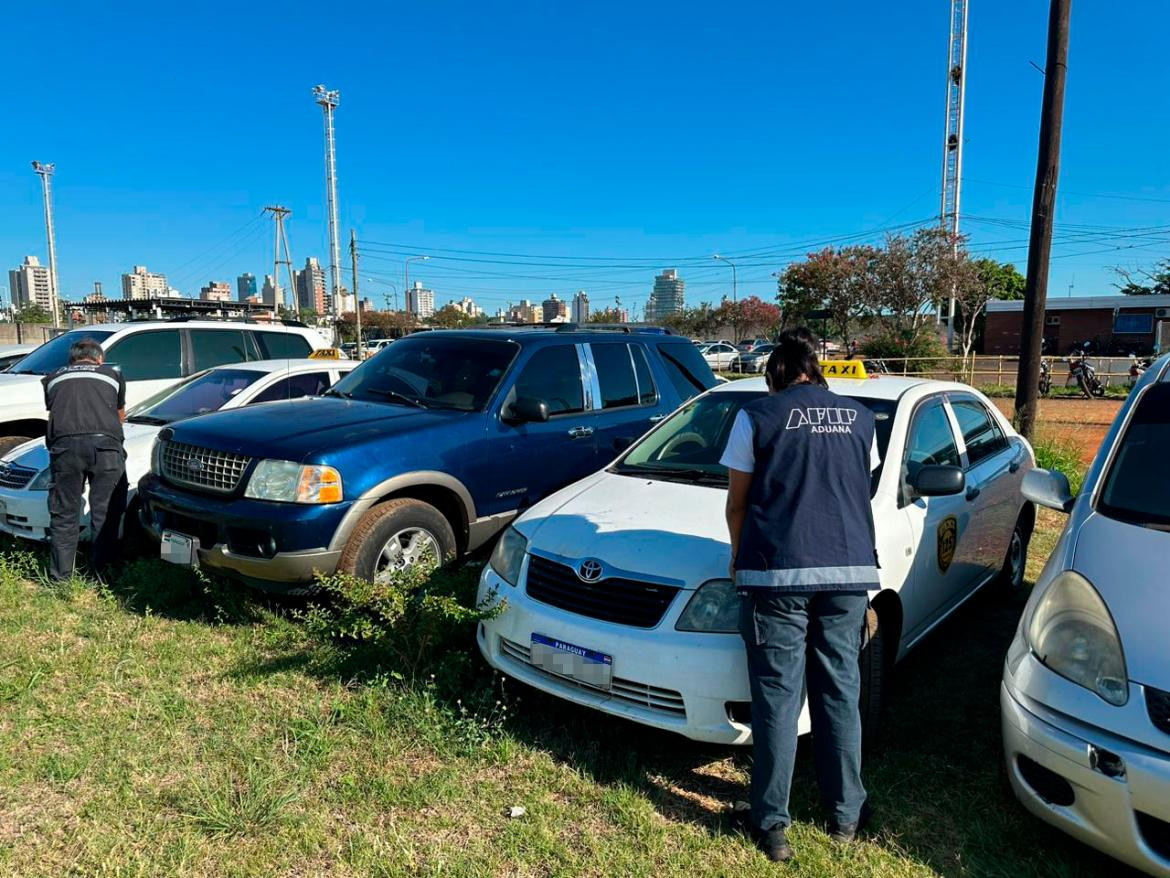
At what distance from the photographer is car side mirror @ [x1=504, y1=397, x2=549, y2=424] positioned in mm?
5031

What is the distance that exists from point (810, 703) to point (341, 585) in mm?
2229

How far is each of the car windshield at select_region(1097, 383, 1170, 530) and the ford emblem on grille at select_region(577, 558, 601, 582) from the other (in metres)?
1.94

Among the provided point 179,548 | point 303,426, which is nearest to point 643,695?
point 303,426

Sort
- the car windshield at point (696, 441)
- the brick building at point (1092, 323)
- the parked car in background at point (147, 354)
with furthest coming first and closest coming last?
the brick building at point (1092, 323) < the parked car in background at point (147, 354) < the car windshield at point (696, 441)

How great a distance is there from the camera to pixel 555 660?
319 cm

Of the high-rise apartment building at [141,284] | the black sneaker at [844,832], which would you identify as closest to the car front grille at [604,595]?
the black sneaker at [844,832]

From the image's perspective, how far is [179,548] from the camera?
448 centimetres

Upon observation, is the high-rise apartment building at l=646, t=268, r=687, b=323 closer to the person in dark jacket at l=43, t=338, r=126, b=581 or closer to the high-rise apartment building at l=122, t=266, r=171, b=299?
the high-rise apartment building at l=122, t=266, r=171, b=299

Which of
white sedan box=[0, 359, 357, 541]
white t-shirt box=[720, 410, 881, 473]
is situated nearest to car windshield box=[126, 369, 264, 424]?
white sedan box=[0, 359, 357, 541]

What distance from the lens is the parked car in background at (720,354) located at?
122ft

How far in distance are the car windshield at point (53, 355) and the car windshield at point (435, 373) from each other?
443 centimetres

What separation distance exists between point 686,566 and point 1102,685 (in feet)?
4.58

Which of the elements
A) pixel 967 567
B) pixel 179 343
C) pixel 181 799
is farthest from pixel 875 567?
pixel 179 343

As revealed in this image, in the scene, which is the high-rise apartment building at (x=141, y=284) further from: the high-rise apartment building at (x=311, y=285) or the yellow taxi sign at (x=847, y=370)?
the yellow taxi sign at (x=847, y=370)
